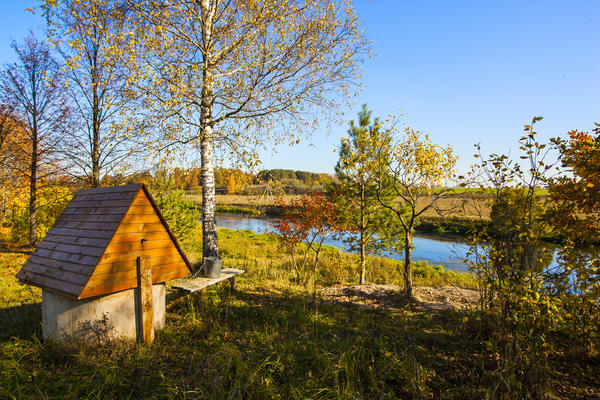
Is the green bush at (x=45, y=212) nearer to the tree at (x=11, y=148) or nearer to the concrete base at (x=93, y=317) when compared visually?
the tree at (x=11, y=148)

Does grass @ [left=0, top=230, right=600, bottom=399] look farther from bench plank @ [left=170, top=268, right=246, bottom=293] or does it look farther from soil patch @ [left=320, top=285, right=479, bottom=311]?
soil patch @ [left=320, top=285, right=479, bottom=311]

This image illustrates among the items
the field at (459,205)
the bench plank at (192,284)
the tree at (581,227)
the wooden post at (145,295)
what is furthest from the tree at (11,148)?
the tree at (581,227)

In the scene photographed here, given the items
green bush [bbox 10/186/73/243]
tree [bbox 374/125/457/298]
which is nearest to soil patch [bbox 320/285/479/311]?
tree [bbox 374/125/457/298]

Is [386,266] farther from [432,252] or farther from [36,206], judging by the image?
[36,206]

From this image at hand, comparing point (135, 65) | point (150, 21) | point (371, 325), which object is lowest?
point (371, 325)

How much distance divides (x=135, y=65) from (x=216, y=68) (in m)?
1.60

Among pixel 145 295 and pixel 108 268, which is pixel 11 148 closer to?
pixel 108 268

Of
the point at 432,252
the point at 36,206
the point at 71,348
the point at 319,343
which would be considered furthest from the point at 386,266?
the point at 36,206

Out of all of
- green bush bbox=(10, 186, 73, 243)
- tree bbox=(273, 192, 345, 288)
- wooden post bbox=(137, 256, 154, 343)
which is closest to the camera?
wooden post bbox=(137, 256, 154, 343)

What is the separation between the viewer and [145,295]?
12.1 ft

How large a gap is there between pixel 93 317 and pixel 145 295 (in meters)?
0.61

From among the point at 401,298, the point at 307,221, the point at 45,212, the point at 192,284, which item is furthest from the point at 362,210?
the point at 45,212

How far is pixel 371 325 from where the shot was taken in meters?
4.51

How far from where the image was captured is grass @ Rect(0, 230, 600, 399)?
109 inches
